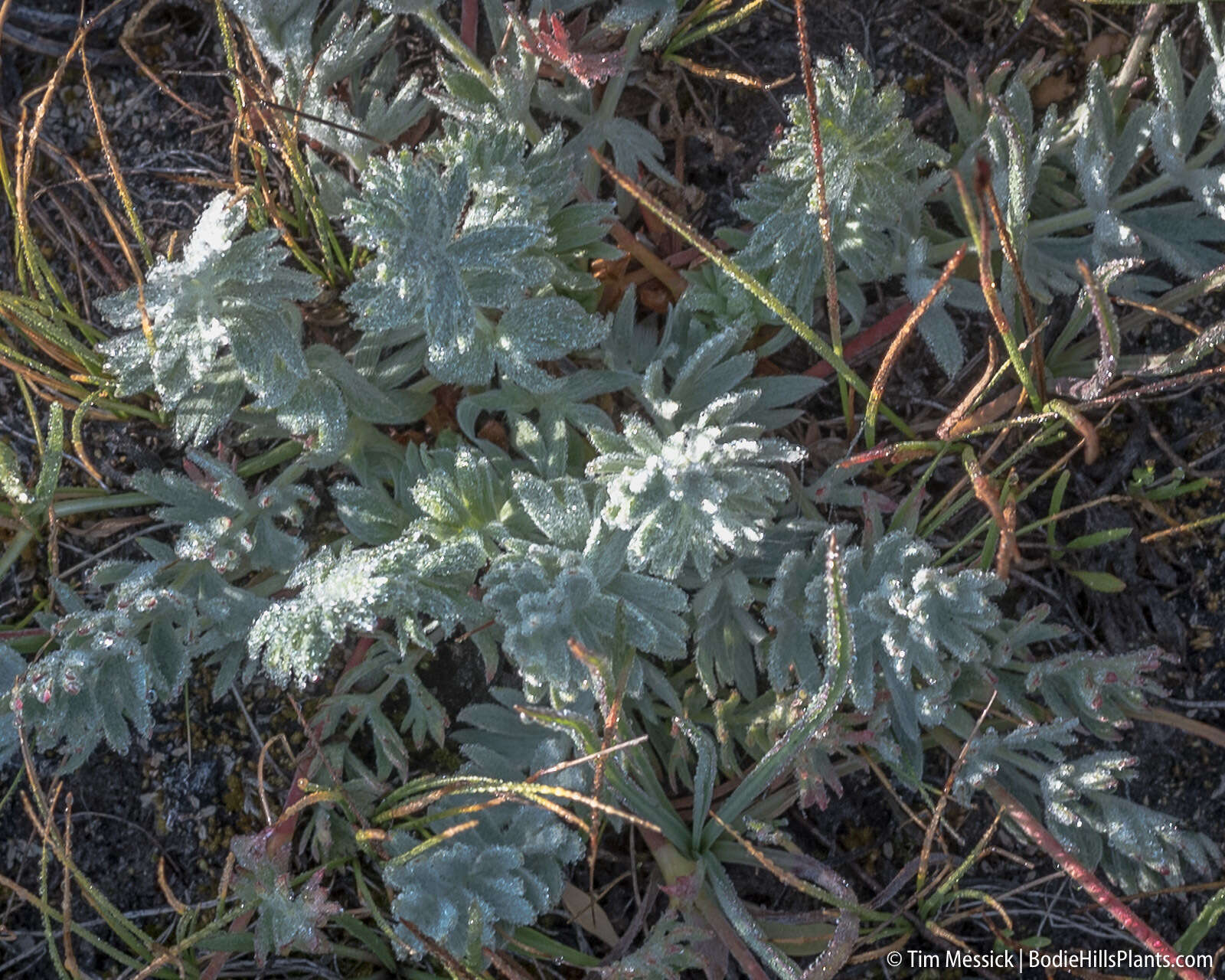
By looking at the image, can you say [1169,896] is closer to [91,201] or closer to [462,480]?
[462,480]

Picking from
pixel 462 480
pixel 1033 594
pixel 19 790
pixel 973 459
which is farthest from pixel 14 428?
pixel 1033 594

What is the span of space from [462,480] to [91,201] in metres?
1.69

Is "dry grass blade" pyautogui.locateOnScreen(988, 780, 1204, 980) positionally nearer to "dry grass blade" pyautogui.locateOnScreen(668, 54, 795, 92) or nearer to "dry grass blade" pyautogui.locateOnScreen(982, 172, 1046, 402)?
"dry grass blade" pyautogui.locateOnScreen(982, 172, 1046, 402)

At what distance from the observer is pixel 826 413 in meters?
3.27

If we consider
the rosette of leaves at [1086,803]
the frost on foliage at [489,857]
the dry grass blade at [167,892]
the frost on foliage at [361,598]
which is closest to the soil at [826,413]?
the dry grass blade at [167,892]

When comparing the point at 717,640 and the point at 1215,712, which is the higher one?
the point at 717,640

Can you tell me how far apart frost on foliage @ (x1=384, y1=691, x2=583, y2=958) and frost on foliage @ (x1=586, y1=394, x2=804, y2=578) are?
69 cm

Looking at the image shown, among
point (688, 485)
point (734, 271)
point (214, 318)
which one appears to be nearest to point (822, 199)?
point (734, 271)

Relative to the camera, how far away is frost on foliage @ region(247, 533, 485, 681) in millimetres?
2443

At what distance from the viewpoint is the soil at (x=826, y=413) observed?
3.16 metres

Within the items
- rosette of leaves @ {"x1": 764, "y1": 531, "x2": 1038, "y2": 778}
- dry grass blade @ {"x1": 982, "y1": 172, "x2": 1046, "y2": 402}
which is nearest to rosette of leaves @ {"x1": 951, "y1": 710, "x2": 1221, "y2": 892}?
rosette of leaves @ {"x1": 764, "y1": 531, "x2": 1038, "y2": 778}

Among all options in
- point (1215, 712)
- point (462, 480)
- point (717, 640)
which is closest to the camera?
point (462, 480)

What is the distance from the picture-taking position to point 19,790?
3.26m

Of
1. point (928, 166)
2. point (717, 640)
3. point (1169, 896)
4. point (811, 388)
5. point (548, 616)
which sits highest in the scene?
point (928, 166)
